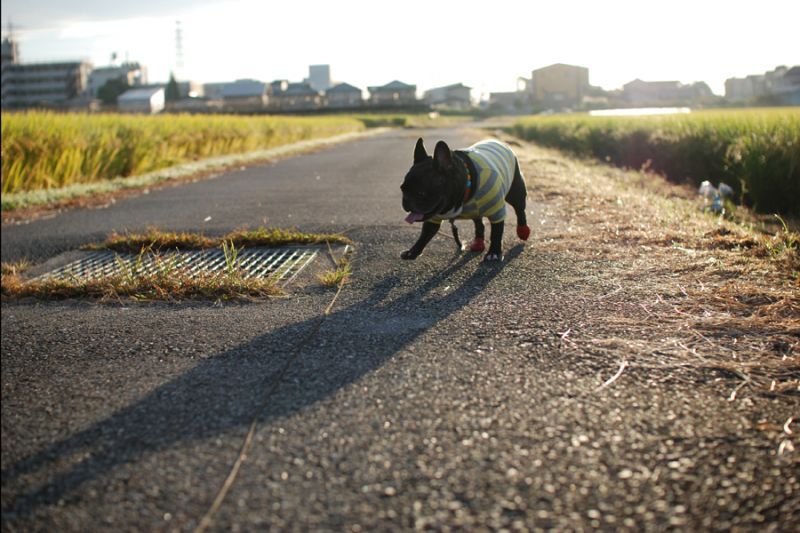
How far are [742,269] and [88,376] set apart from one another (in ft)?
10.8

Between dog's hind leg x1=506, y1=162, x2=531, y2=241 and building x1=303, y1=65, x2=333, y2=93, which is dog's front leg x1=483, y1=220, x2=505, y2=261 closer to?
dog's hind leg x1=506, y1=162, x2=531, y2=241

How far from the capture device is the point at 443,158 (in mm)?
3697

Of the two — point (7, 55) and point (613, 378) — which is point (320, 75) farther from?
point (613, 378)

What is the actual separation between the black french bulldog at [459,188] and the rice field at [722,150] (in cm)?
471

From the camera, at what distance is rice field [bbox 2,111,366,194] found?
32.9 ft

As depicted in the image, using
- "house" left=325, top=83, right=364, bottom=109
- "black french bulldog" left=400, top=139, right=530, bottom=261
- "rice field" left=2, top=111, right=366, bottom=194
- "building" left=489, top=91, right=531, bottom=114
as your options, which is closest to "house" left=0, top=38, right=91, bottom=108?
"house" left=325, top=83, right=364, bottom=109

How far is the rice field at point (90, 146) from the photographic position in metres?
10.0

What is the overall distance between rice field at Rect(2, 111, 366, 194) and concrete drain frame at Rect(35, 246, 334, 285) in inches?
224

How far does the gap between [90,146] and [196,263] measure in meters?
8.09

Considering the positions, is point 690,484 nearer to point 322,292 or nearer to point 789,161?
point 322,292

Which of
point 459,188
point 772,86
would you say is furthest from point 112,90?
point 459,188

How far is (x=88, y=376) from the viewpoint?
2586mm


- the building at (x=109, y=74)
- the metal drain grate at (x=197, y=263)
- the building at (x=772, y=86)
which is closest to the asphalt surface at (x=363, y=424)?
the metal drain grate at (x=197, y=263)

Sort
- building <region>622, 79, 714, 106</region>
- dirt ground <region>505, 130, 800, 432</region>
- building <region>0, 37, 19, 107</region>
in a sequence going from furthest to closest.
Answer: building <region>0, 37, 19, 107</region> → building <region>622, 79, 714, 106</region> → dirt ground <region>505, 130, 800, 432</region>
